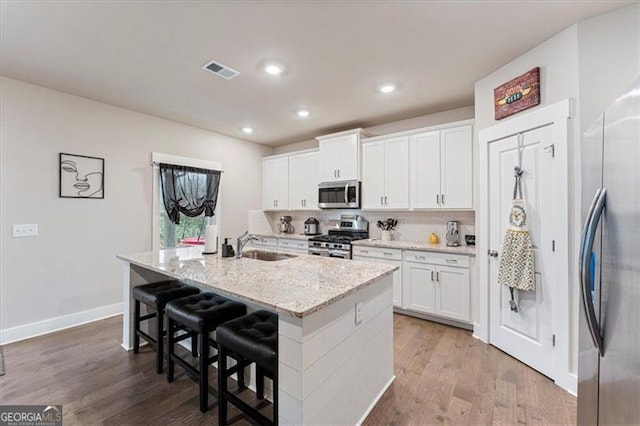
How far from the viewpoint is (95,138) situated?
3.50 m

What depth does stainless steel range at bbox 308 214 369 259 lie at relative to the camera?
4137mm

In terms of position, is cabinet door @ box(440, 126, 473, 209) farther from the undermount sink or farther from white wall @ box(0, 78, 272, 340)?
white wall @ box(0, 78, 272, 340)

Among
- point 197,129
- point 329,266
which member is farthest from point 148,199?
point 329,266

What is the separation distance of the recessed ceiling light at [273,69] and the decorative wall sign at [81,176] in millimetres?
2500

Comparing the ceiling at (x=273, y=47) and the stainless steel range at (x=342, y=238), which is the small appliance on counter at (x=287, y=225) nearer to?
the stainless steel range at (x=342, y=238)

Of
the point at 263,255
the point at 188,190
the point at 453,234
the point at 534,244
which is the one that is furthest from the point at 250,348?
the point at 188,190

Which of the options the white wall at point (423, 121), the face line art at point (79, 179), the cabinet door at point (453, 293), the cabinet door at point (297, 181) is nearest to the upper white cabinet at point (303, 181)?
the cabinet door at point (297, 181)

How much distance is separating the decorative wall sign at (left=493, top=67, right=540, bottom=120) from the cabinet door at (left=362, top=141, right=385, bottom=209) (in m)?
1.61

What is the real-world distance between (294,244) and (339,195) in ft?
3.86

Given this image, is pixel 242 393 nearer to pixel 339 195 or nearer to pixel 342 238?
pixel 342 238

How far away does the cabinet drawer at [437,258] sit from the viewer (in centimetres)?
316

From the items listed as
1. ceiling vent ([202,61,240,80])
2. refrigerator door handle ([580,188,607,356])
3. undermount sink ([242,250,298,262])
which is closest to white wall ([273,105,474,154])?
ceiling vent ([202,61,240,80])

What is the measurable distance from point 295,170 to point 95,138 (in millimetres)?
2920

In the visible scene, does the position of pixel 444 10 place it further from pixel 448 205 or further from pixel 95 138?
pixel 95 138
